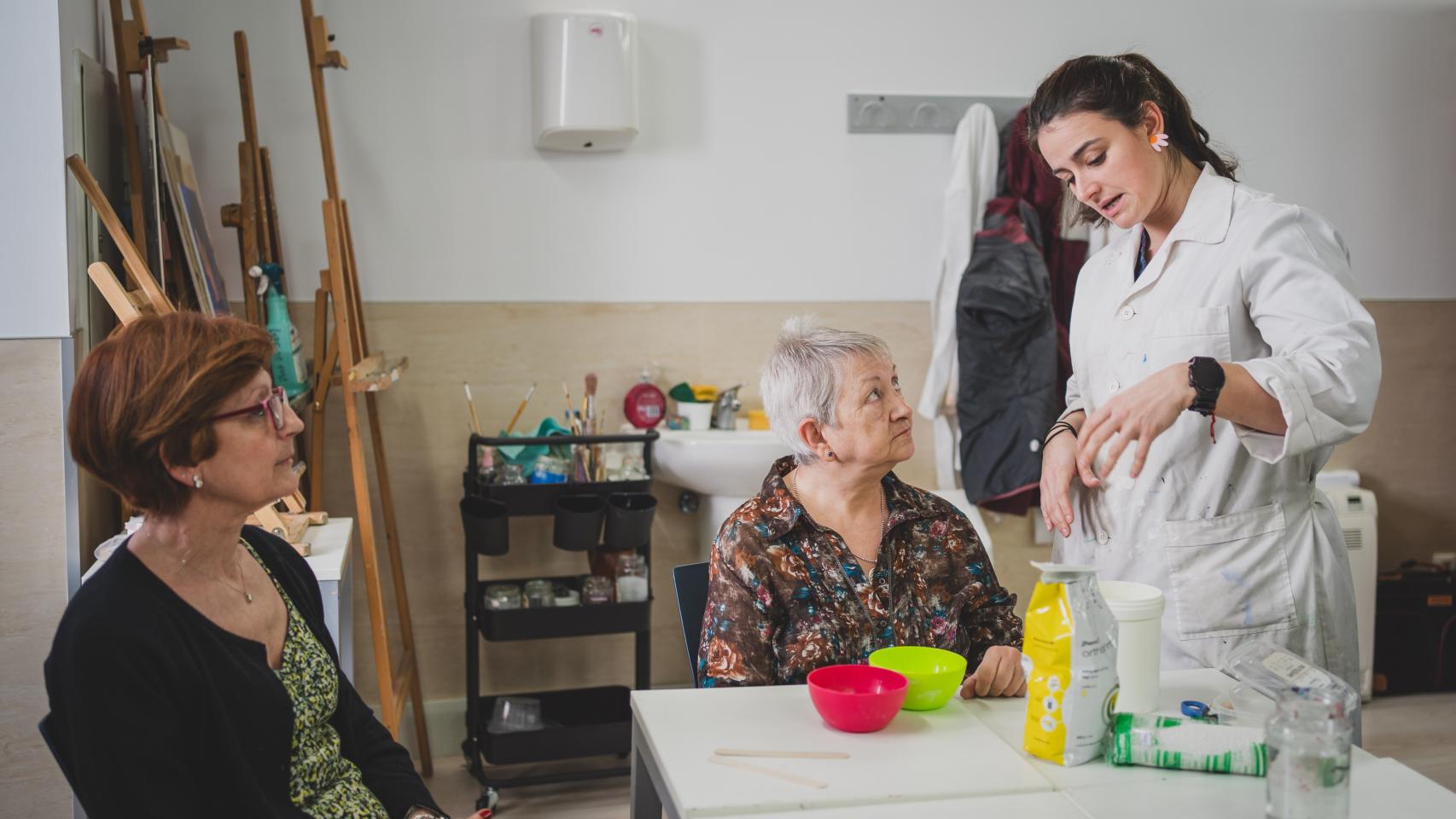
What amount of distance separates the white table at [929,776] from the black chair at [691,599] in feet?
1.41

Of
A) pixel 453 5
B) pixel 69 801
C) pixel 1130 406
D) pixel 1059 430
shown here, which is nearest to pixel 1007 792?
pixel 1130 406

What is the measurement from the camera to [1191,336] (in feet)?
6.20

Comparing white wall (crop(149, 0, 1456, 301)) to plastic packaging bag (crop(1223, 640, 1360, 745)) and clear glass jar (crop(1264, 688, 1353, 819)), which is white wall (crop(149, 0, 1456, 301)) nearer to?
plastic packaging bag (crop(1223, 640, 1360, 745))

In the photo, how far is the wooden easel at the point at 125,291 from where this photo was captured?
87.7 inches

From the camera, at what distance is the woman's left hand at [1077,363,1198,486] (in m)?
1.57

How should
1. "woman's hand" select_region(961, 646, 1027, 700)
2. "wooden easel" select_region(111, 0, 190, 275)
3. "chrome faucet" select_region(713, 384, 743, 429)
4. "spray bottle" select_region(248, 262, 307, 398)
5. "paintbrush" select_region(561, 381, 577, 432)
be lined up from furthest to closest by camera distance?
"chrome faucet" select_region(713, 384, 743, 429)
"paintbrush" select_region(561, 381, 577, 432)
"spray bottle" select_region(248, 262, 307, 398)
"wooden easel" select_region(111, 0, 190, 275)
"woman's hand" select_region(961, 646, 1027, 700)

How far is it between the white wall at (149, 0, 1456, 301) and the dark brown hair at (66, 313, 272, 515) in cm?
196

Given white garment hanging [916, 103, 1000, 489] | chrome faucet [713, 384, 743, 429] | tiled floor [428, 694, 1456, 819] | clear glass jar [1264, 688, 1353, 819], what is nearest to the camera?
clear glass jar [1264, 688, 1353, 819]

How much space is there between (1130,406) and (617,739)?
1.94 meters

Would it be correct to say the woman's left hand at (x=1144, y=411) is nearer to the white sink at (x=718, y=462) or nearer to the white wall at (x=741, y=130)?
the white sink at (x=718, y=462)

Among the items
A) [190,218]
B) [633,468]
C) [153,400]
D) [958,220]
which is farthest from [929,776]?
[958,220]

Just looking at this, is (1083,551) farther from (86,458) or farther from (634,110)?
(634,110)

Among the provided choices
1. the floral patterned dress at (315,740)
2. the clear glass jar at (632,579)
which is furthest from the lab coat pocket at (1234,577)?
the clear glass jar at (632,579)

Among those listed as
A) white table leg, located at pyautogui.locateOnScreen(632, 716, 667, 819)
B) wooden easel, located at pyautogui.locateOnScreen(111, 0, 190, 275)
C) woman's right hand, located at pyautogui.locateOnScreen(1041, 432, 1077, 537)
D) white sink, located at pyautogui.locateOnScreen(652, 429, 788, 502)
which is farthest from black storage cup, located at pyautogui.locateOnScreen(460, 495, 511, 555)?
woman's right hand, located at pyautogui.locateOnScreen(1041, 432, 1077, 537)
